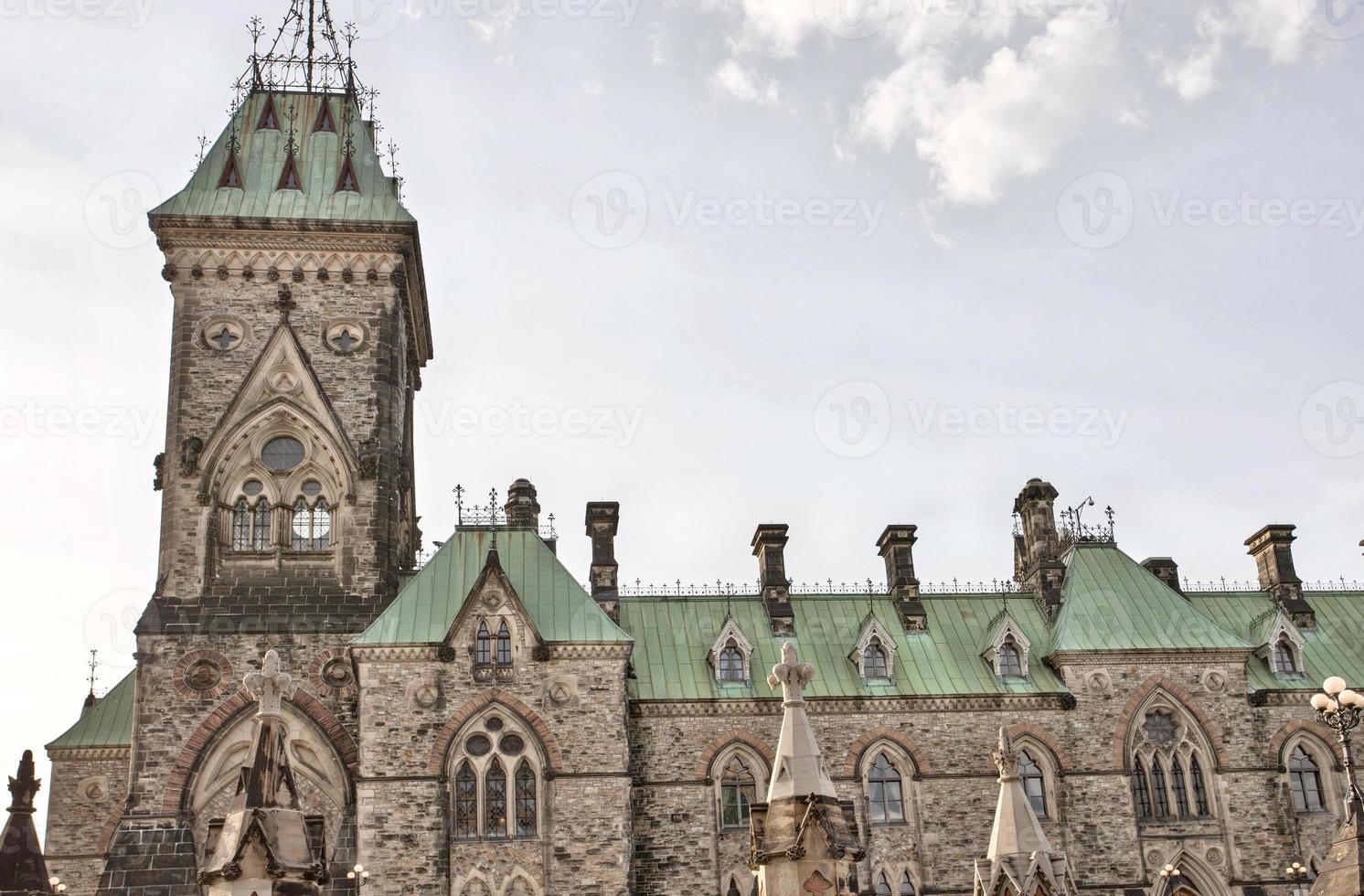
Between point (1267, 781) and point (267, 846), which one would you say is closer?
point (267, 846)

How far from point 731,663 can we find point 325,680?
11.8 metres

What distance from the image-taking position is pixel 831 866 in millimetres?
16984

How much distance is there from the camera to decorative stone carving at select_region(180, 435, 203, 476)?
Result: 43.3 metres

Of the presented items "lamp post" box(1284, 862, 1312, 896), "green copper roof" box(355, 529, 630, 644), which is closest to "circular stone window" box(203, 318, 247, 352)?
"green copper roof" box(355, 529, 630, 644)

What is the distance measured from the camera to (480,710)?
39.7 meters

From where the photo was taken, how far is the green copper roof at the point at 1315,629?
45812mm

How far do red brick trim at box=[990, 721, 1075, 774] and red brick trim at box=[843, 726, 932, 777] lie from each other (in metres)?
2.10

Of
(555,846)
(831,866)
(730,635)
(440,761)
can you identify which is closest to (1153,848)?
(730,635)

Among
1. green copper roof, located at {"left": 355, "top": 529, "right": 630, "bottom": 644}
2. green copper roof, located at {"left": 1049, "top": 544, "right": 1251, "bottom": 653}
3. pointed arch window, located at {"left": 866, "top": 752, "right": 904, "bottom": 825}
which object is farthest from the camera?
green copper roof, located at {"left": 1049, "top": 544, "right": 1251, "bottom": 653}

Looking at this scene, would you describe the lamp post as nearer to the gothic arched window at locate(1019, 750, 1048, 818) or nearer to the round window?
the gothic arched window at locate(1019, 750, 1048, 818)

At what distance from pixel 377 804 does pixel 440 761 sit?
1.91 metres

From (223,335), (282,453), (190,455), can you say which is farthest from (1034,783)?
(223,335)

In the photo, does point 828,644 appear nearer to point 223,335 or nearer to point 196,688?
point 196,688

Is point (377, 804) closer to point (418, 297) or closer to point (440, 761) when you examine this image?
point (440, 761)
